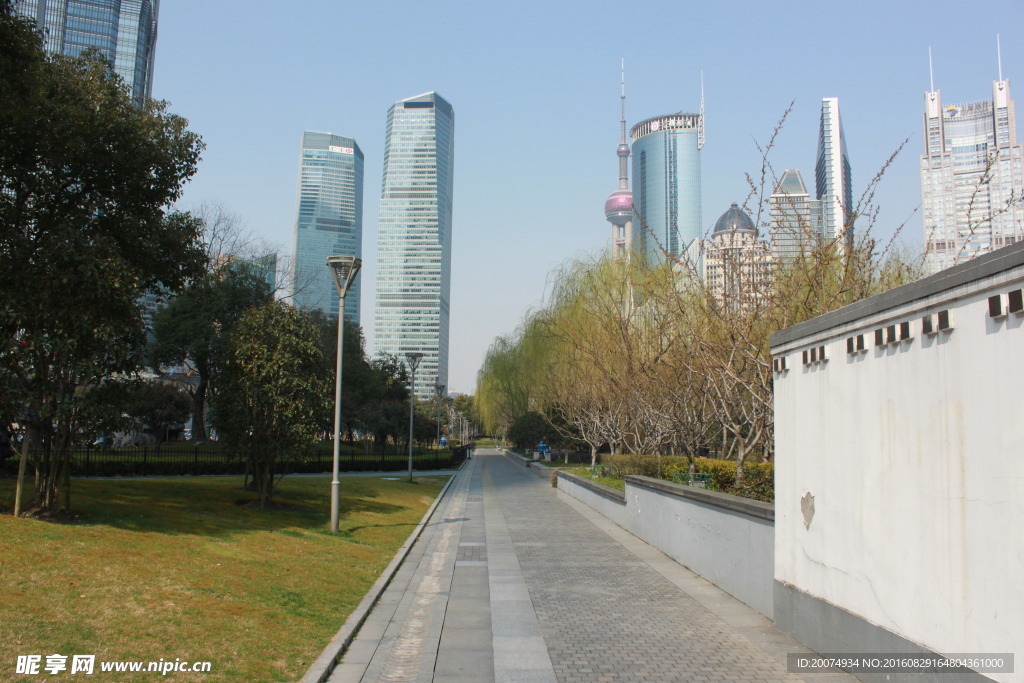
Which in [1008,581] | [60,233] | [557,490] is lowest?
[557,490]

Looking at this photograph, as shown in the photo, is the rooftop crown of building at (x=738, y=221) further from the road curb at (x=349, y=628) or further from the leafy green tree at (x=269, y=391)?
the leafy green tree at (x=269, y=391)

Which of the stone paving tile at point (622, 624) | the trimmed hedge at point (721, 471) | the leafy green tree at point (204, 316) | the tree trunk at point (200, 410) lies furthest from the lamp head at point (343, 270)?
the tree trunk at point (200, 410)

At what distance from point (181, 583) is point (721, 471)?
396 inches

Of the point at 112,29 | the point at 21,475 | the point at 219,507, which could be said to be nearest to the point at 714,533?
the point at 21,475

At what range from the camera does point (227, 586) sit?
8.70 meters

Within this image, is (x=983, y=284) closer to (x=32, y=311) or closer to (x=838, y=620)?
(x=838, y=620)

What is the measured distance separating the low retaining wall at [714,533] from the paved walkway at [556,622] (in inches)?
9.2

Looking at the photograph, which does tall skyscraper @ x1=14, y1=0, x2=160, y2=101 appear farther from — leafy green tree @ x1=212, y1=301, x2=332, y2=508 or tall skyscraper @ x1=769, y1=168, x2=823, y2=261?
tall skyscraper @ x1=769, y1=168, x2=823, y2=261

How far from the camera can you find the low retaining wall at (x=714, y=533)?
8352 mm

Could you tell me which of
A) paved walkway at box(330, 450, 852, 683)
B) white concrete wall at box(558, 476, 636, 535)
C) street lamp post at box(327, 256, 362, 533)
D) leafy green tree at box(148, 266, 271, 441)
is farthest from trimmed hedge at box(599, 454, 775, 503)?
leafy green tree at box(148, 266, 271, 441)

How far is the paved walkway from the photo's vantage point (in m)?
6.47

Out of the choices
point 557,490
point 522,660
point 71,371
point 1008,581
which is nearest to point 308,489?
point 557,490

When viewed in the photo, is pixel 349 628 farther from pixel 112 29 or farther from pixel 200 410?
pixel 112 29

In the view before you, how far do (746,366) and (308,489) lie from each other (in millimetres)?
15543
